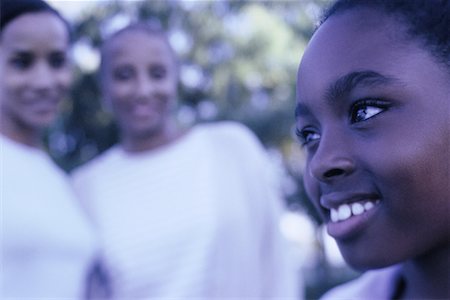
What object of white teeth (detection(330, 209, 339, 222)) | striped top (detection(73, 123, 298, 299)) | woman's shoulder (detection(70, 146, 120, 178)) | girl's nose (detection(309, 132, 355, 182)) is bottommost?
white teeth (detection(330, 209, 339, 222))

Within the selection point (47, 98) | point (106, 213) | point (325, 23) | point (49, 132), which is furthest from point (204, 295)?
point (49, 132)

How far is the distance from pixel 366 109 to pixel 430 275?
1.32 feet

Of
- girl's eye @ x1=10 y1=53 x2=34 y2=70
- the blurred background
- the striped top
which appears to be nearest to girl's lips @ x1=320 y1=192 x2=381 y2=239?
the striped top

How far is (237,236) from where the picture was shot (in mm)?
2760

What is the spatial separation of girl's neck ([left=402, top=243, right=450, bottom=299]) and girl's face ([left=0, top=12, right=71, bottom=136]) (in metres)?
1.83

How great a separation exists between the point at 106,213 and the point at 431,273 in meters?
1.71

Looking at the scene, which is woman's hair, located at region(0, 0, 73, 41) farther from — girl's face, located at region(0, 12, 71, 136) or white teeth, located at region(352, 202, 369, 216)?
white teeth, located at region(352, 202, 369, 216)

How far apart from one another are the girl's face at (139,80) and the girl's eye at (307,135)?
1.57 m

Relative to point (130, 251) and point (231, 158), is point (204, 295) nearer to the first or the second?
point (130, 251)

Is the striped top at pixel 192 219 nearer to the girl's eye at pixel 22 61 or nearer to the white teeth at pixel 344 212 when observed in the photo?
the girl's eye at pixel 22 61

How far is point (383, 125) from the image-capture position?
3.96 ft

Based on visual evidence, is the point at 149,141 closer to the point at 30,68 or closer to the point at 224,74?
the point at 30,68

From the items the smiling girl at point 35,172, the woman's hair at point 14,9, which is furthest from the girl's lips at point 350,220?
the woman's hair at point 14,9

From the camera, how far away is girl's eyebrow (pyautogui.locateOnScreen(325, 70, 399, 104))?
121cm
